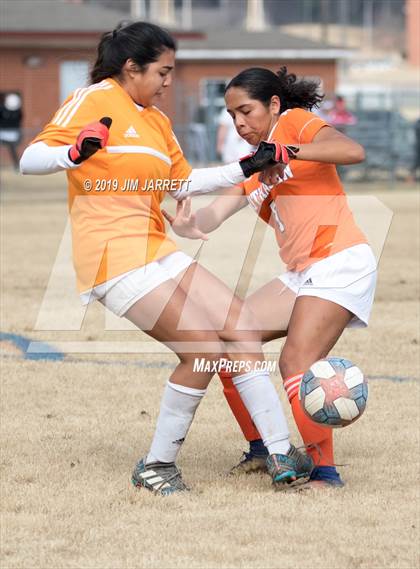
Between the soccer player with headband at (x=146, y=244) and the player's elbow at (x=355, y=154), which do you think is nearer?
the soccer player with headband at (x=146, y=244)

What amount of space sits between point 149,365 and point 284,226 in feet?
10.1

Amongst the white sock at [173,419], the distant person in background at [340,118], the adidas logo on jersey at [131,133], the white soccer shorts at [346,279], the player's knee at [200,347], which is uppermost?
the adidas logo on jersey at [131,133]

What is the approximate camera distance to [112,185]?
558 centimetres

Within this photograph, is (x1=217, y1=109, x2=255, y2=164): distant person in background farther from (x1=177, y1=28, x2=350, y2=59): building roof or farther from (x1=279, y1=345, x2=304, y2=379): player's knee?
(x1=177, y1=28, x2=350, y2=59): building roof

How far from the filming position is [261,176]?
5.88m

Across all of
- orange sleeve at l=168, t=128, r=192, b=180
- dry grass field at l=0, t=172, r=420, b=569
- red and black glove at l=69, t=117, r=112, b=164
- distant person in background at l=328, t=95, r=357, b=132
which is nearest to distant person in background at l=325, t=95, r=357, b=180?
distant person in background at l=328, t=95, r=357, b=132

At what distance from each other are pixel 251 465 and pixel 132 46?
2.11 meters

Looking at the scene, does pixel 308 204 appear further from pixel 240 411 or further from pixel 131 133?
pixel 240 411

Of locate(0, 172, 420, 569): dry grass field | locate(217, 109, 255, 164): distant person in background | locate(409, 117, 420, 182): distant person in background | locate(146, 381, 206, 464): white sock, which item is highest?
locate(146, 381, 206, 464): white sock

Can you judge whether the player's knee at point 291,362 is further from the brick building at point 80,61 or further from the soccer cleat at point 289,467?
the brick building at point 80,61

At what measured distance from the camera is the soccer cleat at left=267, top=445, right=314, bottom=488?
18.8 ft

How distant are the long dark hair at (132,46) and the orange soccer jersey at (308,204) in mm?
723

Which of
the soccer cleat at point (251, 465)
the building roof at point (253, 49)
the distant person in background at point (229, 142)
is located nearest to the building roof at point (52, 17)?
the building roof at point (253, 49)

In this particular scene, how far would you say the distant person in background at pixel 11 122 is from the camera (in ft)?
108
